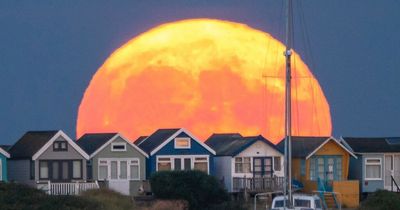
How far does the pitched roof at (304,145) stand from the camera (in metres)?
90.6

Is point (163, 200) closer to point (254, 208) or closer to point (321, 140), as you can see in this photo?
point (254, 208)

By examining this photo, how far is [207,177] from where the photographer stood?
82688 mm

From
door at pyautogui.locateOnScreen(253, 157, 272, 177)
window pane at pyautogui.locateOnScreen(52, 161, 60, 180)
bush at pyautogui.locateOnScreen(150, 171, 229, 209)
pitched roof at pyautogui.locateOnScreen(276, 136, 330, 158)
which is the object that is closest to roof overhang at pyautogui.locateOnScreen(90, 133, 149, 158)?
window pane at pyautogui.locateOnScreen(52, 161, 60, 180)

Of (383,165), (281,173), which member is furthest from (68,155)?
(383,165)

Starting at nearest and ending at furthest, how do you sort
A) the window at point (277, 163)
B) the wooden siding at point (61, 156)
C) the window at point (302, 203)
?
the window at point (302, 203)
the wooden siding at point (61, 156)
the window at point (277, 163)

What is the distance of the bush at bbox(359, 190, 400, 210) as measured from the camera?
8044 centimetres

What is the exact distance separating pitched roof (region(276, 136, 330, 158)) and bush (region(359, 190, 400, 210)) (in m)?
7.56

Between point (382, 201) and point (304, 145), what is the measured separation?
37.0 ft

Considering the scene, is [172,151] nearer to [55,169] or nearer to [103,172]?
[103,172]

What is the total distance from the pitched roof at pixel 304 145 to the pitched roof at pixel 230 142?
1853 mm

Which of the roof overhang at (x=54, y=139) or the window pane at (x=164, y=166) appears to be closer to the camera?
the roof overhang at (x=54, y=139)

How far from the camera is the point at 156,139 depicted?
296 feet

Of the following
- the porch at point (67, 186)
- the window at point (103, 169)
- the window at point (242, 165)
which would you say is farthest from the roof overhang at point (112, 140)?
the window at point (242, 165)

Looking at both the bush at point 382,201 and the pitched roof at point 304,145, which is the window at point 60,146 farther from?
the bush at point 382,201
